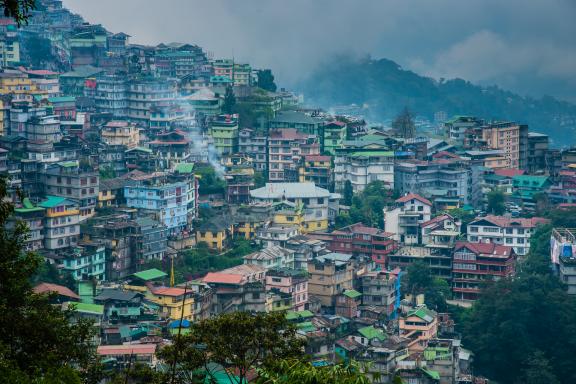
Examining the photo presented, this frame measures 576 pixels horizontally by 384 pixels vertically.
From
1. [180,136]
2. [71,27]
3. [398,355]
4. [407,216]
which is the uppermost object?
[71,27]

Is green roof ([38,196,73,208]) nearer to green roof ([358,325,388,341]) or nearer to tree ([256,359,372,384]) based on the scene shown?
green roof ([358,325,388,341])

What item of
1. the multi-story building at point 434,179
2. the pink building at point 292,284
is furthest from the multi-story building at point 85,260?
the multi-story building at point 434,179

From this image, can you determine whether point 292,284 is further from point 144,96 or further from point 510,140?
point 510,140

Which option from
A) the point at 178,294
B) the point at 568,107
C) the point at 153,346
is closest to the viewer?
the point at 153,346

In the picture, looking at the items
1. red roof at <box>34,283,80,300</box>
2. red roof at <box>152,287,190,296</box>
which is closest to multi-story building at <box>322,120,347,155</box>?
red roof at <box>152,287,190,296</box>

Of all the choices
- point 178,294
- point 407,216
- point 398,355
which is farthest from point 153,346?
point 407,216

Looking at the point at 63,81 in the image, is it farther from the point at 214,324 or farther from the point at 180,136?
the point at 214,324

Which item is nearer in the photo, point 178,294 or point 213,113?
point 178,294
